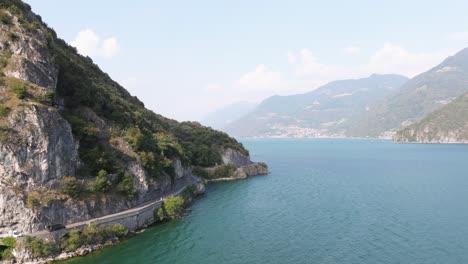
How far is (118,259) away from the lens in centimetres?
5394

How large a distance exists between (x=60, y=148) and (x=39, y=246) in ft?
51.9

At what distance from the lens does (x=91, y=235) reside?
5631cm

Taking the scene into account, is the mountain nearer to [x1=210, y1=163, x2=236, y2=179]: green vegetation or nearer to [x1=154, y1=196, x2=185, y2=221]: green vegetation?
[x1=154, y1=196, x2=185, y2=221]: green vegetation

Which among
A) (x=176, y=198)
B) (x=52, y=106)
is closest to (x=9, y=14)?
(x=52, y=106)

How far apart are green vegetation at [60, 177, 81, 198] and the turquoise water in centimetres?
1049

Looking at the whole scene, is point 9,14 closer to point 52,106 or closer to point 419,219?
point 52,106

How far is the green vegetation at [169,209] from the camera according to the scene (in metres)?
71.7

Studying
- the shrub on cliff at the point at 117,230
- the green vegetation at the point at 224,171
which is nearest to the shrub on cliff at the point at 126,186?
the shrub on cliff at the point at 117,230

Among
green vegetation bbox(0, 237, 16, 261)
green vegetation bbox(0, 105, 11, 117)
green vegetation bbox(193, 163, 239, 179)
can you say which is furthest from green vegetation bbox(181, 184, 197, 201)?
green vegetation bbox(0, 105, 11, 117)

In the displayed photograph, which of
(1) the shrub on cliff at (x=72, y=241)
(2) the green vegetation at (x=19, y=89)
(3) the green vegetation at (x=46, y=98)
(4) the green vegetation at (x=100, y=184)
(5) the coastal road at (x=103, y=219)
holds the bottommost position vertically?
(1) the shrub on cliff at (x=72, y=241)

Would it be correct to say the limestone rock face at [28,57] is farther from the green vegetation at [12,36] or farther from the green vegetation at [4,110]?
the green vegetation at [4,110]

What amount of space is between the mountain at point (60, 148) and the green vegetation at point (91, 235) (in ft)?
7.46

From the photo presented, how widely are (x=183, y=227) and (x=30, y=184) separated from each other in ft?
90.9

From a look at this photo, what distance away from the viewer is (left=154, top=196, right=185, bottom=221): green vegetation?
71.7 metres
